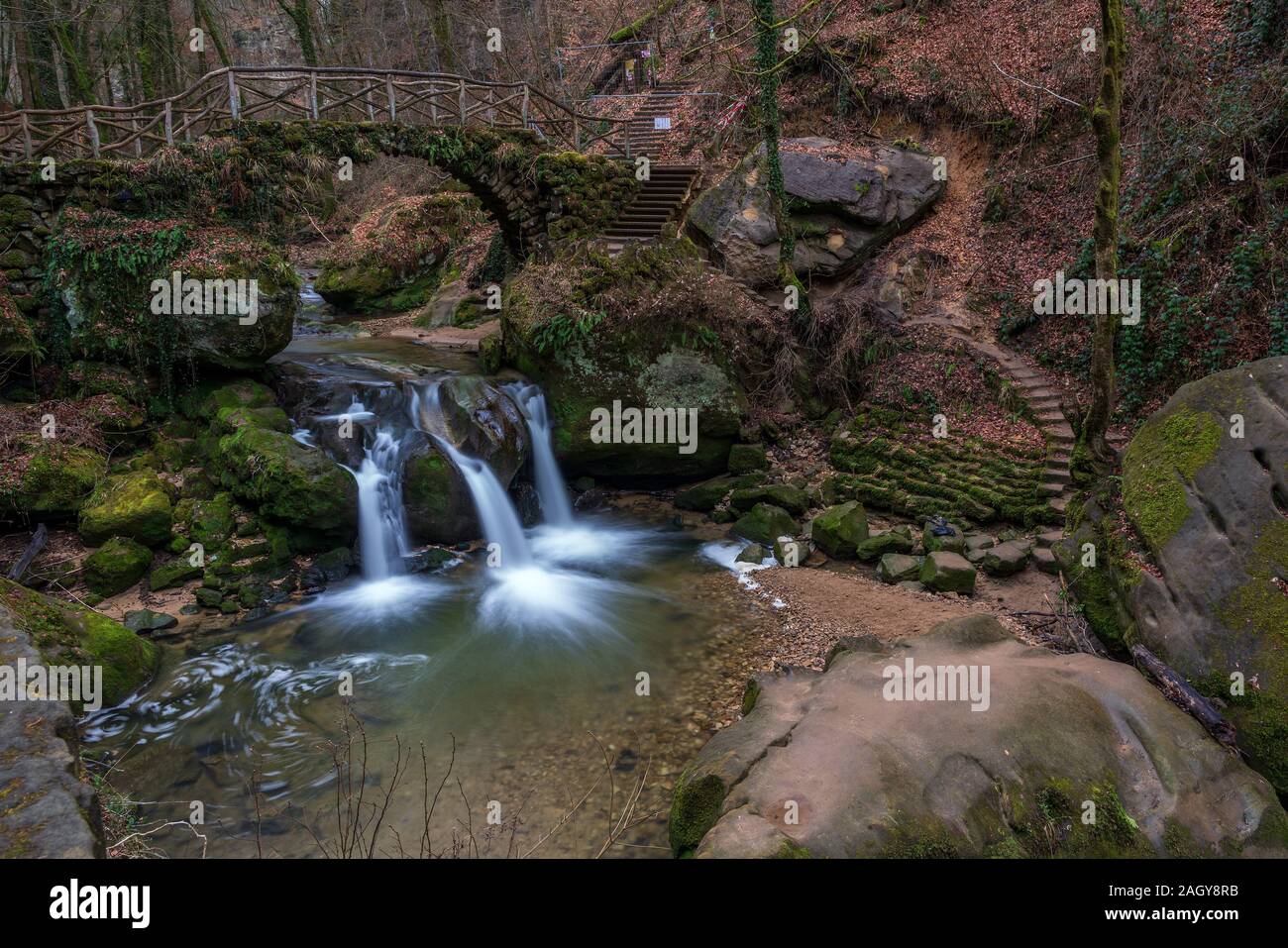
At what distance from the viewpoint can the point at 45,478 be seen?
965 cm

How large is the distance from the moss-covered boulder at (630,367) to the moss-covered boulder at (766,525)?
2051 millimetres

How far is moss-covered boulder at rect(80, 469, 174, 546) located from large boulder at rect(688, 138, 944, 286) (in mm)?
10777

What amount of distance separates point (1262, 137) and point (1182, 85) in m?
2.44

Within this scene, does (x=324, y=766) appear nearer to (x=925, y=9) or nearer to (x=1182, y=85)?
Answer: (x=1182, y=85)

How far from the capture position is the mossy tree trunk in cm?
812

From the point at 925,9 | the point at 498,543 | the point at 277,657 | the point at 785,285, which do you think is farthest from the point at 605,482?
the point at 925,9

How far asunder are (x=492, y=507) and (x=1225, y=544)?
354 inches

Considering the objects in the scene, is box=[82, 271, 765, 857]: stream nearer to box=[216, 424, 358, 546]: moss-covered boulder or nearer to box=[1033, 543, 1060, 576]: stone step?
box=[216, 424, 358, 546]: moss-covered boulder

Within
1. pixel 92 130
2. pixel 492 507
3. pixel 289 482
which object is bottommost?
pixel 492 507

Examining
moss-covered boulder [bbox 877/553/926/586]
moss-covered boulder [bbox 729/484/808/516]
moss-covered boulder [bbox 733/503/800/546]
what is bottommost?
moss-covered boulder [bbox 877/553/926/586]

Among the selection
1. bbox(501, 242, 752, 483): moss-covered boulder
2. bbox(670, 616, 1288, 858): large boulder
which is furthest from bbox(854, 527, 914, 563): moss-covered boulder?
bbox(670, 616, 1288, 858): large boulder

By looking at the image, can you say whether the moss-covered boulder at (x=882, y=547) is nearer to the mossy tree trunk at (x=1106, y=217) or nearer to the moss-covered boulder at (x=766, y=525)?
the moss-covered boulder at (x=766, y=525)

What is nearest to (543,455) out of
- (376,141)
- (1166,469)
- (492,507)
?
(492,507)

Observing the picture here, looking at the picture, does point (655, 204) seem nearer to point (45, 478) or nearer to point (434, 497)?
point (434, 497)
